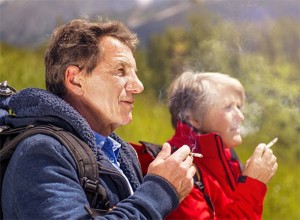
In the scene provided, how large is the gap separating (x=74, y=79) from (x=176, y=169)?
469mm

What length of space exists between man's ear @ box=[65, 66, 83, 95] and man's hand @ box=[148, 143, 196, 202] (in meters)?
0.36

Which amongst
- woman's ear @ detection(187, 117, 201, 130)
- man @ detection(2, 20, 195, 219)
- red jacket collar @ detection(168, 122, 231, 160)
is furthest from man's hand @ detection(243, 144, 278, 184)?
man @ detection(2, 20, 195, 219)

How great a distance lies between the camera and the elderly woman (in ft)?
7.75

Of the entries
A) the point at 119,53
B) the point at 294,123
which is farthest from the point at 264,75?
the point at 119,53

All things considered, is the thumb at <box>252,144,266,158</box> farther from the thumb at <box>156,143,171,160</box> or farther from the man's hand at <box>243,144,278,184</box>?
the thumb at <box>156,143,171,160</box>

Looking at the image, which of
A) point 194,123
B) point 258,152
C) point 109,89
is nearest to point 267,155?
point 258,152

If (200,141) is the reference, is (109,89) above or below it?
above

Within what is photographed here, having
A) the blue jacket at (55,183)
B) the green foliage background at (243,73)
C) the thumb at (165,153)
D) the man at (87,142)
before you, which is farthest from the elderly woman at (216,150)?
the blue jacket at (55,183)

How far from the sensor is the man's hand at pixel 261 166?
2.43m

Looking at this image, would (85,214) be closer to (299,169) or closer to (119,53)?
(119,53)

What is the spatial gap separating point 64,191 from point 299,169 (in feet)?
13.6

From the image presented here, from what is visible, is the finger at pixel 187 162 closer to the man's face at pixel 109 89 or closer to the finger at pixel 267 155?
the man's face at pixel 109 89

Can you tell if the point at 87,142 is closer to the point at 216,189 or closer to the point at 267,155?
the point at 216,189

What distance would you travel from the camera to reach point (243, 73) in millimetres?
4289
